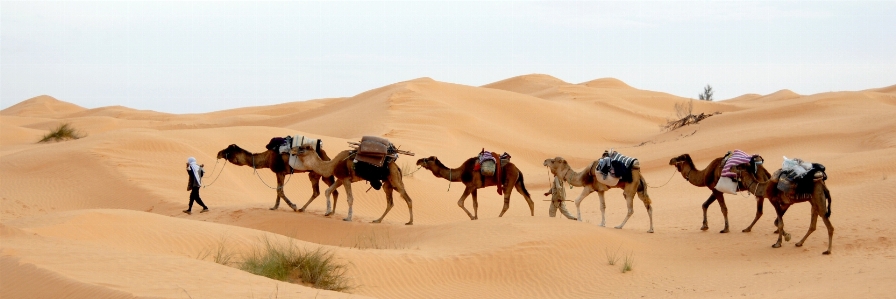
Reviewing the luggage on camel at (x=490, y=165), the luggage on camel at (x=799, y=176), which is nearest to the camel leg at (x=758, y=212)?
the luggage on camel at (x=799, y=176)

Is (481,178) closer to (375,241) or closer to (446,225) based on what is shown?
(446,225)

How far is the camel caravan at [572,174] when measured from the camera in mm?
13602

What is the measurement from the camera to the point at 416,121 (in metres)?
37.0

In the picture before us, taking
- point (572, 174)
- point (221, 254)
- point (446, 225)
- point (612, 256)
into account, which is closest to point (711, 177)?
point (572, 174)

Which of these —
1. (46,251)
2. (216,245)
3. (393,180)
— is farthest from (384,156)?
(46,251)

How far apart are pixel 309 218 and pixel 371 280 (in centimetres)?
608

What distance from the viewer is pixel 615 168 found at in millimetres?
15648

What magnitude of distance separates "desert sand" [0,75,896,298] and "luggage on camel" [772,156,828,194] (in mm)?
1045

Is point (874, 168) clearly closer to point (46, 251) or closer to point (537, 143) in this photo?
point (537, 143)

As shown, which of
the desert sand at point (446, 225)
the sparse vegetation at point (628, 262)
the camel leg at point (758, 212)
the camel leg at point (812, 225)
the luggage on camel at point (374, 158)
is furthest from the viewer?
the luggage on camel at point (374, 158)

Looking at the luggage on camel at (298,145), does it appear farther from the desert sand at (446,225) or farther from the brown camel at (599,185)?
the brown camel at (599,185)

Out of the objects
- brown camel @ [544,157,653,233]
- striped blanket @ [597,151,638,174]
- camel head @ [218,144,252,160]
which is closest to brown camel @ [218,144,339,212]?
camel head @ [218,144,252,160]

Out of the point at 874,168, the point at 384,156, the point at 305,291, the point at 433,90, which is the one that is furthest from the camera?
the point at 433,90

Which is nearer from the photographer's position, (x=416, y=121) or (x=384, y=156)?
(x=384, y=156)
